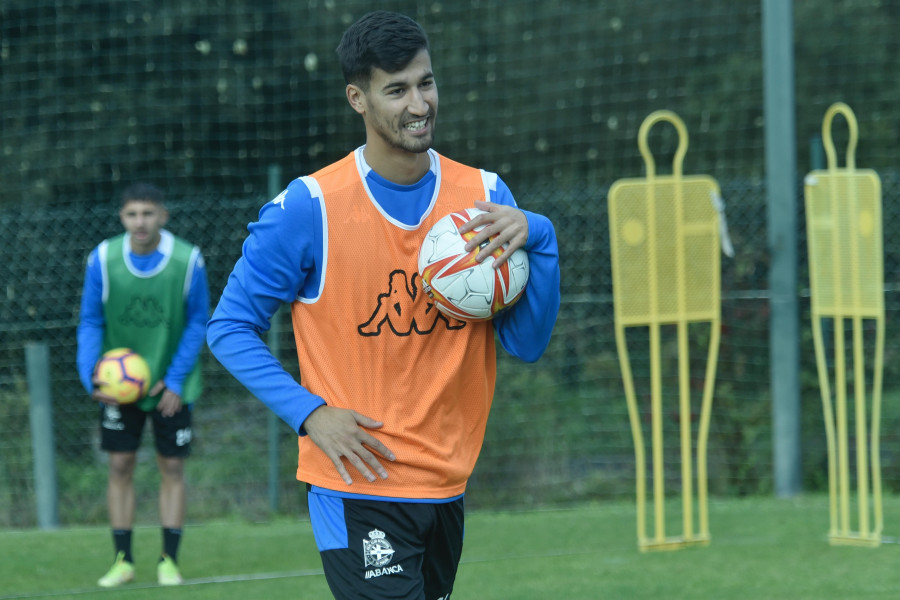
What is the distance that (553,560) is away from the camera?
548 centimetres

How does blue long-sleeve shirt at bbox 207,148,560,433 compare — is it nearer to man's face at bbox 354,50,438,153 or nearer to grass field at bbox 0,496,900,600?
man's face at bbox 354,50,438,153

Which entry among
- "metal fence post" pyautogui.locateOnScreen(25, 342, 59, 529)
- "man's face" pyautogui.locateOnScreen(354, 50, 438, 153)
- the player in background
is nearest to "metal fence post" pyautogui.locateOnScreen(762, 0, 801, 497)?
the player in background

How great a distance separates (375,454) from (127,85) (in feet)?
21.4

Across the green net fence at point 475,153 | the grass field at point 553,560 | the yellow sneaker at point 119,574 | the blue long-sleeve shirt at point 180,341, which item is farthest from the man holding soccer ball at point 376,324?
the green net fence at point 475,153

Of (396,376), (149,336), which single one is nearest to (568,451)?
(149,336)

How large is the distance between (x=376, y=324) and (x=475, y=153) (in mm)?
6352

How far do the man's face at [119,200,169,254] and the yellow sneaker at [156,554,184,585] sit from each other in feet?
4.71

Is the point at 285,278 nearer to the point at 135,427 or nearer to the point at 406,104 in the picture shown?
the point at 406,104

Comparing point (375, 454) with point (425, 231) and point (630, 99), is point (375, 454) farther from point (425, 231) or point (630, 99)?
point (630, 99)

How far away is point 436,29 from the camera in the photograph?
870cm

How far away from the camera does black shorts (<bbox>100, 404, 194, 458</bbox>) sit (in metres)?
5.32

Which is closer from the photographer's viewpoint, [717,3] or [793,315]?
[793,315]

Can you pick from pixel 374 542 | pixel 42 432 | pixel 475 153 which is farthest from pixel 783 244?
pixel 374 542

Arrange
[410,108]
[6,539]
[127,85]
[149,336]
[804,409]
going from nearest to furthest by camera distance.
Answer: [410,108]
[149,336]
[6,539]
[804,409]
[127,85]
